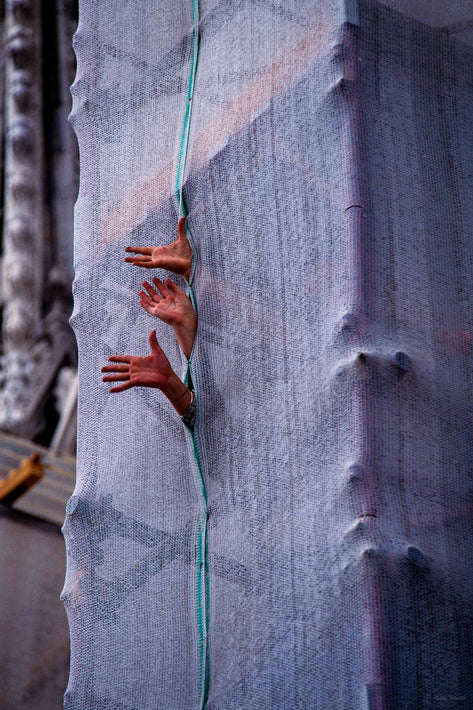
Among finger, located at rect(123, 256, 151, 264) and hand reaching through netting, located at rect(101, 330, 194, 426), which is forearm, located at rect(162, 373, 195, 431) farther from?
finger, located at rect(123, 256, 151, 264)

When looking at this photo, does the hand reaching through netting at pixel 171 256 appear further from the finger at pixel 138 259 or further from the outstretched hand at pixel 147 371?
the outstretched hand at pixel 147 371

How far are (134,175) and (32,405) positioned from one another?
3988 mm

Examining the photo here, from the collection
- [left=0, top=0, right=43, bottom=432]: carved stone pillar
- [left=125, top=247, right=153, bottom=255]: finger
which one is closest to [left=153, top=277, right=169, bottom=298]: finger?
[left=125, top=247, right=153, bottom=255]: finger

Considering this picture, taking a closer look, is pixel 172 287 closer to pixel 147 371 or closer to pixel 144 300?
pixel 144 300

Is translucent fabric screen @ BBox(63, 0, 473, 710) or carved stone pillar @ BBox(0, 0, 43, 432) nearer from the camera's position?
translucent fabric screen @ BBox(63, 0, 473, 710)

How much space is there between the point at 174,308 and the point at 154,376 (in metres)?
0.22

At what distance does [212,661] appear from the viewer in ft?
8.06

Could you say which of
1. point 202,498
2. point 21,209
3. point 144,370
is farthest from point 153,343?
point 21,209

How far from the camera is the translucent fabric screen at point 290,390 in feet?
7.32

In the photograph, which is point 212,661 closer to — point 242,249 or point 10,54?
point 242,249

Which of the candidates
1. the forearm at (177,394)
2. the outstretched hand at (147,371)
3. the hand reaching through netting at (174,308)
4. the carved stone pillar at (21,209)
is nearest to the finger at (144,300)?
the hand reaching through netting at (174,308)

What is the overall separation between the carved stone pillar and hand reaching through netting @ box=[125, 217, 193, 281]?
4144mm

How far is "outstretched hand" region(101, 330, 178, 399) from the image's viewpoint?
262cm

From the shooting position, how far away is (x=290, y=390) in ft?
8.07
